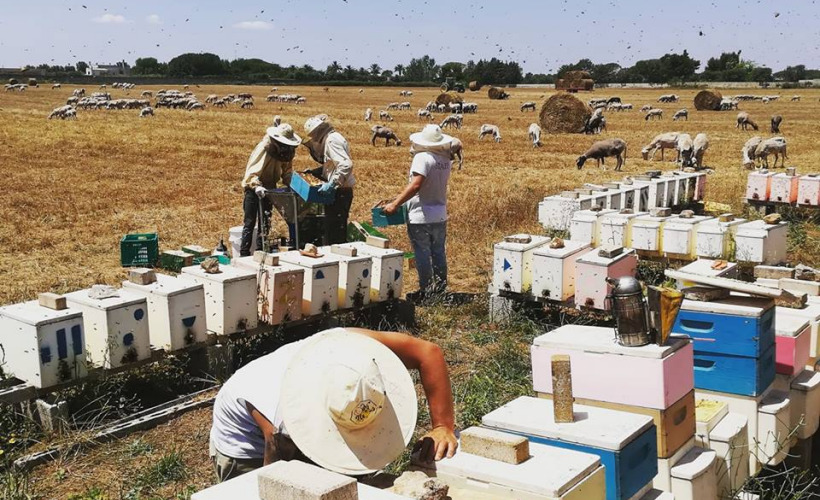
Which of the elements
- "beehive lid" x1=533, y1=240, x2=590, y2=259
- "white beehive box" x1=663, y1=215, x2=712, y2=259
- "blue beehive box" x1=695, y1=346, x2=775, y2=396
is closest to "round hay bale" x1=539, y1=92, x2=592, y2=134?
"white beehive box" x1=663, y1=215, x2=712, y2=259

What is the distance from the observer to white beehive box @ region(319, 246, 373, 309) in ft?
25.8

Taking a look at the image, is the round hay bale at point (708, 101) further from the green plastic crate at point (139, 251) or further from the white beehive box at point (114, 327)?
the white beehive box at point (114, 327)

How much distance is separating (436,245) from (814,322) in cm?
439

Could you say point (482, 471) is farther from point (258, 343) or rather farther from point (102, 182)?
point (102, 182)

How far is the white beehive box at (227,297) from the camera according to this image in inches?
272

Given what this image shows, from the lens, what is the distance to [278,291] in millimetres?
7270

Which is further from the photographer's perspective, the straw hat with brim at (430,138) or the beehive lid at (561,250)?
the straw hat with brim at (430,138)

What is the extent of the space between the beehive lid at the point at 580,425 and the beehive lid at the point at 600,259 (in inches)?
149

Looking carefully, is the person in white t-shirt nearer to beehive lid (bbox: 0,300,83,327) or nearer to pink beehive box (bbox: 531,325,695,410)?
beehive lid (bbox: 0,300,83,327)

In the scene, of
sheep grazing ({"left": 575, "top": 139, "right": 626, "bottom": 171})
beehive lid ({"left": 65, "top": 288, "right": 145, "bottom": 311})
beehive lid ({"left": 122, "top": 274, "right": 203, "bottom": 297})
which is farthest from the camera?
sheep grazing ({"left": 575, "top": 139, "right": 626, "bottom": 171})

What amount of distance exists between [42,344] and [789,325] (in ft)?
16.3

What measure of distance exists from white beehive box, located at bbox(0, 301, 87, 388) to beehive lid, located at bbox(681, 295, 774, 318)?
4115 mm

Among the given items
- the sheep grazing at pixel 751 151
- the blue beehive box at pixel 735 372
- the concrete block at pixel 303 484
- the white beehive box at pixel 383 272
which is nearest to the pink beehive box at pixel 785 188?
the white beehive box at pixel 383 272

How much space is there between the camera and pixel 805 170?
21.5 meters
